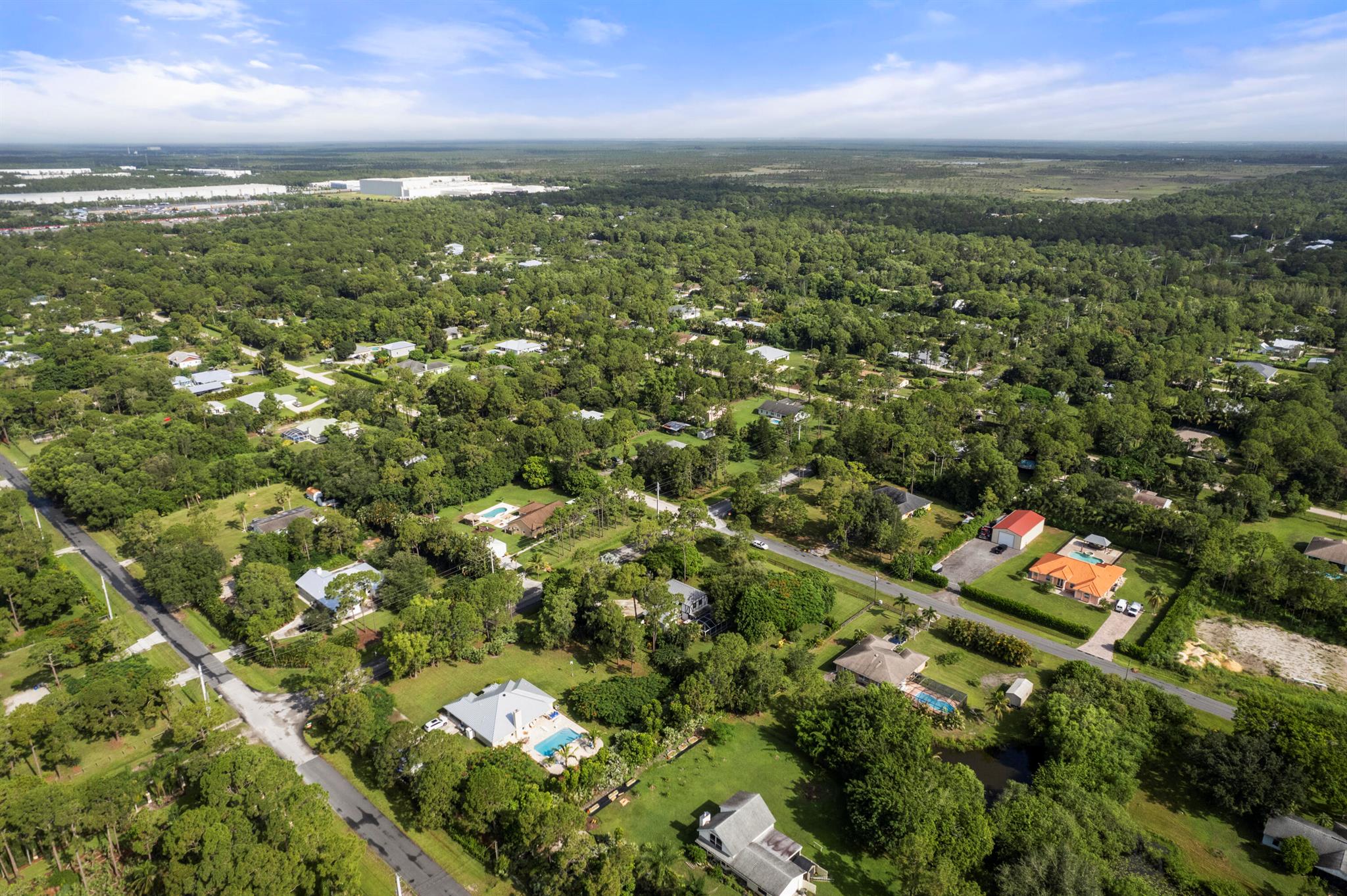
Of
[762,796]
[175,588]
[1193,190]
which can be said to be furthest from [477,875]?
[1193,190]

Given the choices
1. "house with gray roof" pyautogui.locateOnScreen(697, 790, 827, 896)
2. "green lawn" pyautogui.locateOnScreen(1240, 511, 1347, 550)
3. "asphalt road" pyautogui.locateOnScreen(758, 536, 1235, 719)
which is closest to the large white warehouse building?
"asphalt road" pyautogui.locateOnScreen(758, 536, 1235, 719)

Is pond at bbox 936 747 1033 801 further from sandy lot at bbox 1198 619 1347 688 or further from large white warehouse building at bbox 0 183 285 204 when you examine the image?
large white warehouse building at bbox 0 183 285 204

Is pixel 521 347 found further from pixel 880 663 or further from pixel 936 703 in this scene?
pixel 936 703

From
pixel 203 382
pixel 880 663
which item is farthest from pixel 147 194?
pixel 880 663

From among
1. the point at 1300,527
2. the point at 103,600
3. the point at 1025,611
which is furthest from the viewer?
the point at 1300,527

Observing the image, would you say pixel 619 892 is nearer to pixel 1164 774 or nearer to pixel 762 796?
pixel 762 796

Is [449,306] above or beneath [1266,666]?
above
